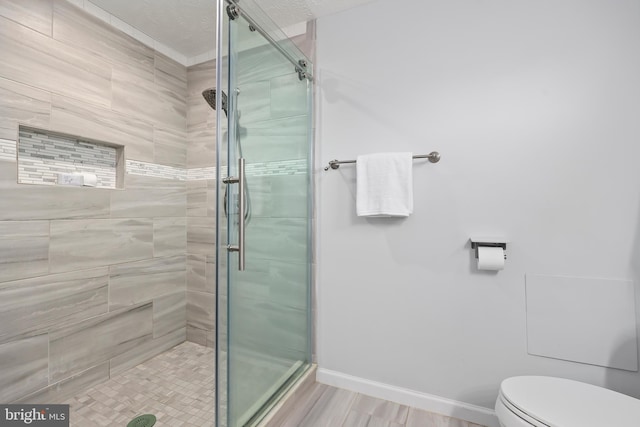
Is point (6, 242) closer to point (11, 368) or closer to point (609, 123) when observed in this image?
point (11, 368)

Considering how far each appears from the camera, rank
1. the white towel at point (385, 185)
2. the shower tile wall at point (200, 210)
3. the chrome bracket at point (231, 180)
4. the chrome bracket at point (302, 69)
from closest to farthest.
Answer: the chrome bracket at point (231, 180)
the white towel at point (385, 185)
the chrome bracket at point (302, 69)
the shower tile wall at point (200, 210)

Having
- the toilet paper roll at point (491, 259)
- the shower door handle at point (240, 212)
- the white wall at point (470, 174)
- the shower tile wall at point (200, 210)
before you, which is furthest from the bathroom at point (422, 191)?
the shower tile wall at point (200, 210)

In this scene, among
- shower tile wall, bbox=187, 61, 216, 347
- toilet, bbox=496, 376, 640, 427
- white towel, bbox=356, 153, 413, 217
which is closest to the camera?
toilet, bbox=496, 376, 640, 427

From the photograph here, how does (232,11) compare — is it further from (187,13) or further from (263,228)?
(187,13)

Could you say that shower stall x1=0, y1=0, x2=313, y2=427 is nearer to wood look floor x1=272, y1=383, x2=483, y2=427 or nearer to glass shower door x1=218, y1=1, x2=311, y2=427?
glass shower door x1=218, y1=1, x2=311, y2=427

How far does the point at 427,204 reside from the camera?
159 cm

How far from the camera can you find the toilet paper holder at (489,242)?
1430 mm

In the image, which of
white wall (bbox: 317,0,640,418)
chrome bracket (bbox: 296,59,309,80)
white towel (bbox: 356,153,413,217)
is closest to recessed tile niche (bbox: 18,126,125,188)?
chrome bracket (bbox: 296,59,309,80)

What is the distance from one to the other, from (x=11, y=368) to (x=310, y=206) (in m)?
1.66

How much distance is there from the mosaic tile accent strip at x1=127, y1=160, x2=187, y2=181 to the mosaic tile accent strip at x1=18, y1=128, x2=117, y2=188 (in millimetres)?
105

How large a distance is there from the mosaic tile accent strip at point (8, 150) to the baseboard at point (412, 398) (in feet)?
6.41

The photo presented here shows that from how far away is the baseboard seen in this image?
1.47 metres

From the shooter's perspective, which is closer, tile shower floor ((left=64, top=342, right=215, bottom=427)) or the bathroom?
the bathroom

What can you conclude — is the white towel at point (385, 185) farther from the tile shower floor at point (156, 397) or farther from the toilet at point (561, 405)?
the tile shower floor at point (156, 397)
